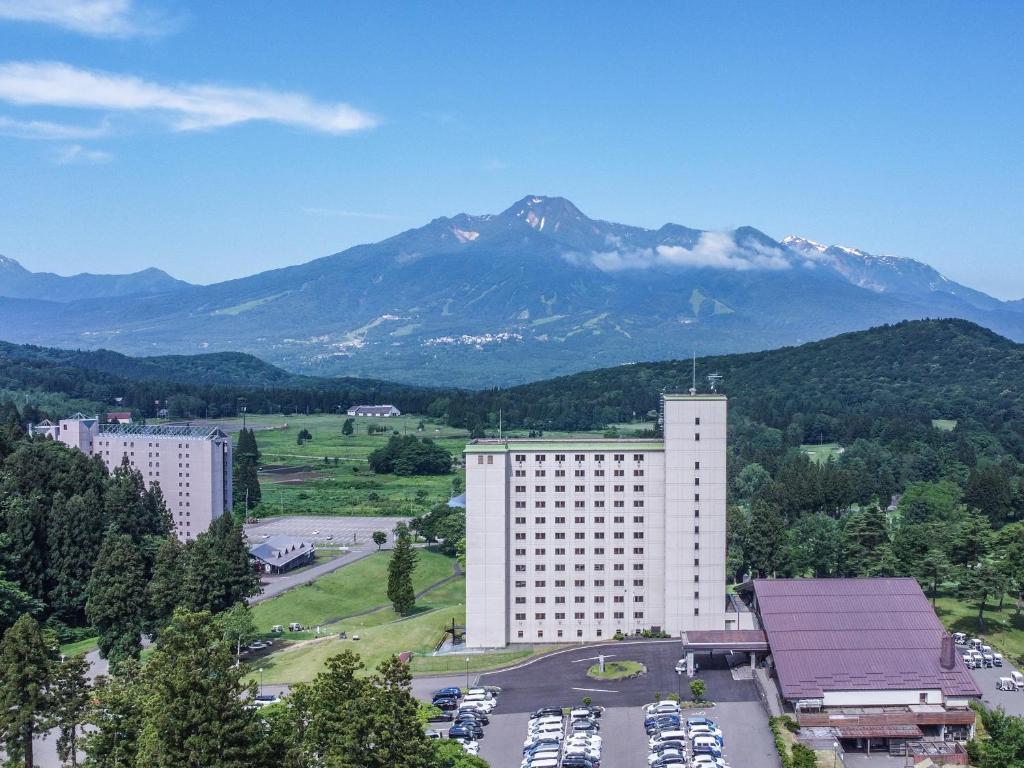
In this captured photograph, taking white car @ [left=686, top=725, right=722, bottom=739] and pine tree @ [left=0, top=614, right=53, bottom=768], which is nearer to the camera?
pine tree @ [left=0, top=614, right=53, bottom=768]

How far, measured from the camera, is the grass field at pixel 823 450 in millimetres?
94312

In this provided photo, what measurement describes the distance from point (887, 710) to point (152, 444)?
168 feet

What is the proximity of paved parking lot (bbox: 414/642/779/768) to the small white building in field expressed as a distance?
106 meters

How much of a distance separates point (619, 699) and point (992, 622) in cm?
1756

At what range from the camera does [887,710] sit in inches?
1326

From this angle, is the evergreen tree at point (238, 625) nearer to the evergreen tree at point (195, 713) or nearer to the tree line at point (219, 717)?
the tree line at point (219, 717)

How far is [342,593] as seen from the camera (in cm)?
5281

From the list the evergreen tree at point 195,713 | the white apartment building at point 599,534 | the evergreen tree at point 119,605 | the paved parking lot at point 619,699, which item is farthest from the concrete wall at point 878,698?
the evergreen tree at point 119,605

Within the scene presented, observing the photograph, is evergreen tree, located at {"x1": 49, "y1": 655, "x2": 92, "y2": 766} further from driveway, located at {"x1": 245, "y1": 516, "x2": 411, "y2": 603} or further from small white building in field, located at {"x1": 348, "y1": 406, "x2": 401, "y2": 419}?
small white building in field, located at {"x1": 348, "y1": 406, "x2": 401, "y2": 419}

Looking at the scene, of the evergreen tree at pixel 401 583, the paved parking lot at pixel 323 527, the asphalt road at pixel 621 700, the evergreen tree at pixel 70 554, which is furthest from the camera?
the paved parking lot at pixel 323 527

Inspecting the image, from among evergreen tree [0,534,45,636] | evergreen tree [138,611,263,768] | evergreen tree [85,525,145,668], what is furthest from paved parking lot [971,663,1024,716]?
evergreen tree [0,534,45,636]

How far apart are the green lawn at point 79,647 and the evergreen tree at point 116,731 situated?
19635mm

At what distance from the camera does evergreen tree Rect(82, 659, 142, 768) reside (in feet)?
81.6

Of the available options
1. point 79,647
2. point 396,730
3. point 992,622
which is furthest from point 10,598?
point 992,622
